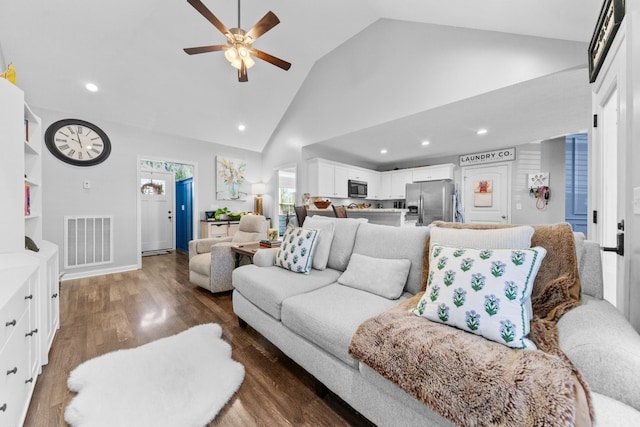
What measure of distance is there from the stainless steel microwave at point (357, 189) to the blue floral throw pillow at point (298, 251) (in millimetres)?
3434

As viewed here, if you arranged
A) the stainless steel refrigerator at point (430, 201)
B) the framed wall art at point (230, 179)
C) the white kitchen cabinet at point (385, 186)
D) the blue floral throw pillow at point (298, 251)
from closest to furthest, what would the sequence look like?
the blue floral throw pillow at point (298, 251) < the stainless steel refrigerator at point (430, 201) < the framed wall art at point (230, 179) < the white kitchen cabinet at point (385, 186)

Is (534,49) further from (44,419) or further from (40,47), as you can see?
(40,47)

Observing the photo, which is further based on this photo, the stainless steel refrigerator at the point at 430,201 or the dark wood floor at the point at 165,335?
the stainless steel refrigerator at the point at 430,201

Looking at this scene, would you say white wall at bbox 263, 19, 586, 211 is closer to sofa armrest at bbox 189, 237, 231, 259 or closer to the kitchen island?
the kitchen island

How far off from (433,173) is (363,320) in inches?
193

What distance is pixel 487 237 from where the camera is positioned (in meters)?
1.32

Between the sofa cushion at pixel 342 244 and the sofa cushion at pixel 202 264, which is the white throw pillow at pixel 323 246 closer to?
the sofa cushion at pixel 342 244

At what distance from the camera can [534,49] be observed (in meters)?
2.23

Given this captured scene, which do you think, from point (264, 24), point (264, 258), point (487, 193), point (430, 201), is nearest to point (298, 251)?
point (264, 258)

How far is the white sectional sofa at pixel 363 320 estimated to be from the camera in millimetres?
767

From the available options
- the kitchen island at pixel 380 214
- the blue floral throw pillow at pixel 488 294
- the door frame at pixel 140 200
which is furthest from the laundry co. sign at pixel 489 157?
the door frame at pixel 140 200

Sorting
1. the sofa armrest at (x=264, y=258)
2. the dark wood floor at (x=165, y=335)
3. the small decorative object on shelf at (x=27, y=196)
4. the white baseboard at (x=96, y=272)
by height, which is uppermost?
the small decorative object on shelf at (x=27, y=196)

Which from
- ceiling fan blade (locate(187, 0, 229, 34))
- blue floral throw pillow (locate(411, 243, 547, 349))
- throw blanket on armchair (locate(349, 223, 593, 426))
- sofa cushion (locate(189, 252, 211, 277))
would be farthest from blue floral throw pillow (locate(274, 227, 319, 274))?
ceiling fan blade (locate(187, 0, 229, 34))

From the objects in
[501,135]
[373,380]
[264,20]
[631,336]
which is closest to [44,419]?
[373,380]
